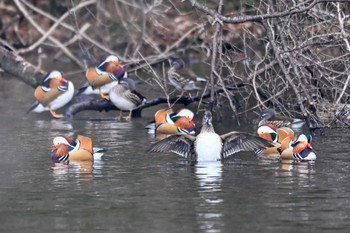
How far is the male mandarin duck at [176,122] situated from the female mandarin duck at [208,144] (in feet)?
7.12

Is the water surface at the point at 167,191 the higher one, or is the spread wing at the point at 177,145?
the spread wing at the point at 177,145

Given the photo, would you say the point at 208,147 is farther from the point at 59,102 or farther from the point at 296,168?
the point at 59,102

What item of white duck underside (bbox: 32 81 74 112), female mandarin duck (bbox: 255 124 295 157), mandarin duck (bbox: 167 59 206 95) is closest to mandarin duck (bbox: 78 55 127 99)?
white duck underside (bbox: 32 81 74 112)

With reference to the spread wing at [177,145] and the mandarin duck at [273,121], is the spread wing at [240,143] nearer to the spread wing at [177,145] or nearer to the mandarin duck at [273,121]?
the spread wing at [177,145]

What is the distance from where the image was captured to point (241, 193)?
990cm

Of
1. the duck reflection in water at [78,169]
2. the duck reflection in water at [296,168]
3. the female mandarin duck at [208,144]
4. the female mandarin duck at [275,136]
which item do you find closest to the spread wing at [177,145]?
the female mandarin duck at [208,144]

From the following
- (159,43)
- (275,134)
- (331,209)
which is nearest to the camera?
(331,209)

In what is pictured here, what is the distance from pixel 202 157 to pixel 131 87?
16.5ft

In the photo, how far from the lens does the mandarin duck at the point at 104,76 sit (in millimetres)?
17156

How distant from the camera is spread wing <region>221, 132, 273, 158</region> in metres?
12.0

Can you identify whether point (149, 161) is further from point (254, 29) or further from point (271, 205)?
point (254, 29)

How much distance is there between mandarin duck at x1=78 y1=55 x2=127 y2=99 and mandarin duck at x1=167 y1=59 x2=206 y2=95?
2.80 ft

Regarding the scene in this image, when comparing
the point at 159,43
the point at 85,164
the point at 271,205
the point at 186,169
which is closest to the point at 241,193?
the point at 271,205

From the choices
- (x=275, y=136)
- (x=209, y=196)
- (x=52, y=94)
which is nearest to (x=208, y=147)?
(x=275, y=136)
